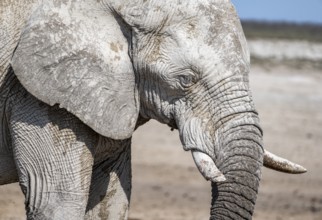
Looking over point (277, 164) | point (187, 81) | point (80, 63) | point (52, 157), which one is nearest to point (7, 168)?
point (52, 157)

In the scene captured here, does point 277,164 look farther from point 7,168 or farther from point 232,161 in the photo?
point 7,168

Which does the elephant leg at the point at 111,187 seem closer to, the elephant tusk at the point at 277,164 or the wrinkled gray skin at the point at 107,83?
the wrinkled gray skin at the point at 107,83

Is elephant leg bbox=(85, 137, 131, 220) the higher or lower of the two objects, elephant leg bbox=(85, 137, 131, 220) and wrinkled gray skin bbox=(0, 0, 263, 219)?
the lower

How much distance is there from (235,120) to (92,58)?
68 cm

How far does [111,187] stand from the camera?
20.0 ft

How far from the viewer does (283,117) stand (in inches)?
683

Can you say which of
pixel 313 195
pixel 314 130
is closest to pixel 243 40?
pixel 313 195

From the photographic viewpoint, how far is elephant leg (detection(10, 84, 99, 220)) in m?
5.52

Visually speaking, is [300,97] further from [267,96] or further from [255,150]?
[255,150]

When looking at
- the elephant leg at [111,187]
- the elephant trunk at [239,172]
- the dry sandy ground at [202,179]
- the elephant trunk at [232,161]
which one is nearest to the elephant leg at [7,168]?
the elephant leg at [111,187]

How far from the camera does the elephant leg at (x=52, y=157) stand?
5.52 metres

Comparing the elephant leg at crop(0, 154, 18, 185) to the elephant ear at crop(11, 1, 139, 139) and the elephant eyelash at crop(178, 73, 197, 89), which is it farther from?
the elephant eyelash at crop(178, 73, 197, 89)

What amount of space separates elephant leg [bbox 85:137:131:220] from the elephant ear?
1.61 ft

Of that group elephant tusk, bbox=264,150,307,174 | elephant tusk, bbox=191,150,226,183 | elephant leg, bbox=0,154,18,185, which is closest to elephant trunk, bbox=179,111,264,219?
elephant tusk, bbox=191,150,226,183
